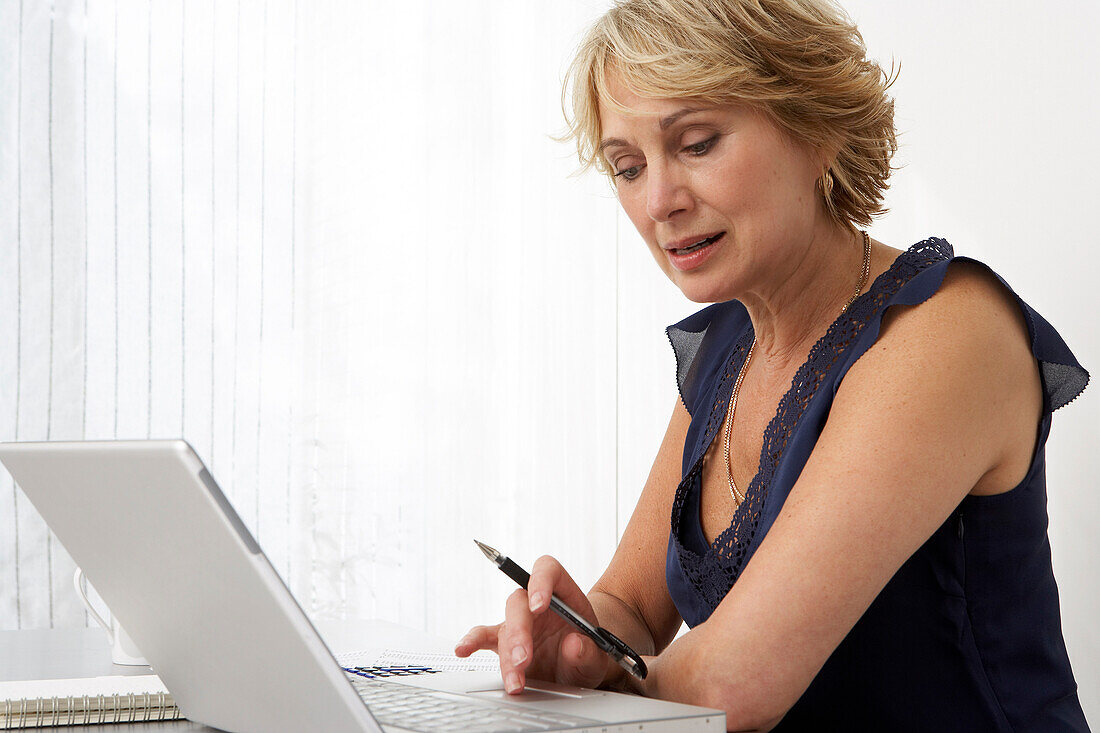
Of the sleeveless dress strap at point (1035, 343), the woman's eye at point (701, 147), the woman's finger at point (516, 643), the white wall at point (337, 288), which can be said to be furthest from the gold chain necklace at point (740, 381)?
the white wall at point (337, 288)

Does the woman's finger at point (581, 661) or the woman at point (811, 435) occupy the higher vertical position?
the woman at point (811, 435)

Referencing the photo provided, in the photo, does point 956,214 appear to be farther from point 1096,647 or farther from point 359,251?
point 359,251

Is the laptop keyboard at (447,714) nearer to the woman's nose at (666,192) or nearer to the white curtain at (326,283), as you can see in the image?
the woman's nose at (666,192)

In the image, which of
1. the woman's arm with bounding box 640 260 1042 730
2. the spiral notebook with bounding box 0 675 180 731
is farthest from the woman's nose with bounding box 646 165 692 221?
Answer: the spiral notebook with bounding box 0 675 180 731

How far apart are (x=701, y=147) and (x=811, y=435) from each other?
13.0 inches

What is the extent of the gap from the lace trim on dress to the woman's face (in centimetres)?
12

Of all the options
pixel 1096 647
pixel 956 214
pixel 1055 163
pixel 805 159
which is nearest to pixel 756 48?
pixel 805 159

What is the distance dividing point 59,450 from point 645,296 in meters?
2.81

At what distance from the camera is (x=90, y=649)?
133cm

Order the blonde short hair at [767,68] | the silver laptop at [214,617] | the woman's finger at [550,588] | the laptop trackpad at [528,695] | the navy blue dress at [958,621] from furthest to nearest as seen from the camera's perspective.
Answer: the blonde short hair at [767,68]
the navy blue dress at [958,621]
the woman's finger at [550,588]
the laptop trackpad at [528,695]
the silver laptop at [214,617]

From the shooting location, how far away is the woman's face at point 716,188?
111 cm

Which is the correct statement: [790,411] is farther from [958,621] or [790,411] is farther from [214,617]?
[214,617]

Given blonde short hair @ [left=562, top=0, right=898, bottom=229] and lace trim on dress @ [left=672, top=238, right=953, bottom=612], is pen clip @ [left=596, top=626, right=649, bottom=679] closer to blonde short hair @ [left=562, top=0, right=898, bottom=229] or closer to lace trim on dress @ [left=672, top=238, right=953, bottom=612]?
lace trim on dress @ [left=672, top=238, right=953, bottom=612]

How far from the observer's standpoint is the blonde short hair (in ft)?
3.59
